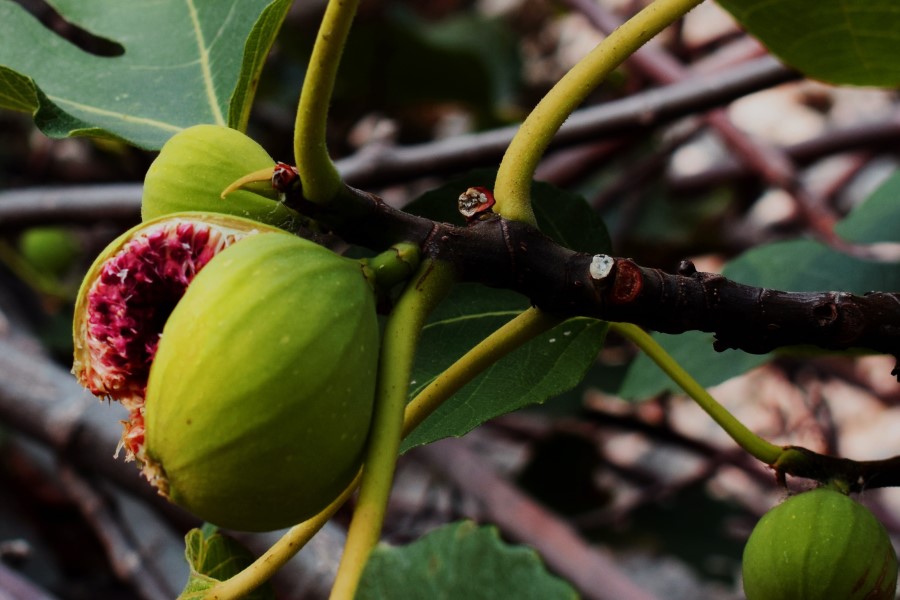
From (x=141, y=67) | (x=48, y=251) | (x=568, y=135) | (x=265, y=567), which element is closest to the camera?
(x=265, y=567)

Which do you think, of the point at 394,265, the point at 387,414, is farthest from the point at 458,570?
the point at 394,265

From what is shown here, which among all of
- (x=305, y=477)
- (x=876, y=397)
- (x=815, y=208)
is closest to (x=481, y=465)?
(x=815, y=208)

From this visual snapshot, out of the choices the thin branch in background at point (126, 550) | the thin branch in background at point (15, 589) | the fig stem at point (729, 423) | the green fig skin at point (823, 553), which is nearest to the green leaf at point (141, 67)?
the fig stem at point (729, 423)

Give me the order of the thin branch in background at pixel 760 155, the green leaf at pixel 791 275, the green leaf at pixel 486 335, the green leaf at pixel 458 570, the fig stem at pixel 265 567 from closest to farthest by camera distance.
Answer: the green leaf at pixel 458 570 → the fig stem at pixel 265 567 → the green leaf at pixel 486 335 → the green leaf at pixel 791 275 → the thin branch in background at pixel 760 155

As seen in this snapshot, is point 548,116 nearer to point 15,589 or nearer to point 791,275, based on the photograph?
point 791,275

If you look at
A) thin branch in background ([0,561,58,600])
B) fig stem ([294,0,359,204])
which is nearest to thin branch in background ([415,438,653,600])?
thin branch in background ([0,561,58,600])

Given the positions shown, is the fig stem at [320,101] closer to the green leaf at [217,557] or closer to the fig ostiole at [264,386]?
the fig ostiole at [264,386]
